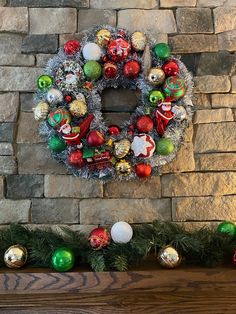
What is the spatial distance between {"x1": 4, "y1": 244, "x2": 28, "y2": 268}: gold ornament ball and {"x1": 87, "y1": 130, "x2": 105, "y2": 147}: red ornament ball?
42 cm

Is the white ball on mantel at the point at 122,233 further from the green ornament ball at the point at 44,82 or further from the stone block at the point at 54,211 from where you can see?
the green ornament ball at the point at 44,82

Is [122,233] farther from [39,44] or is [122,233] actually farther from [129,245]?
[39,44]

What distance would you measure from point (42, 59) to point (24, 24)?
0.49ft

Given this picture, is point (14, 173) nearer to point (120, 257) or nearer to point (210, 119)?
point (120, 257)

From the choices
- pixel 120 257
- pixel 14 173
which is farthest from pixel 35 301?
pixel 14 173

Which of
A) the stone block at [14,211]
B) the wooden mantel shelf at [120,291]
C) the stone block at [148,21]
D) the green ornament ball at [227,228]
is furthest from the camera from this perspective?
the stone block at [148,21]

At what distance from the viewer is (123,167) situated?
153cm

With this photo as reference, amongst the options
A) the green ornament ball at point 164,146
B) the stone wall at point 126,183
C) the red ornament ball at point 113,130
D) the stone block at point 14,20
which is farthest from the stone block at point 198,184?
the stone block at point 14,20

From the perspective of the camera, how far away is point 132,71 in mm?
1554

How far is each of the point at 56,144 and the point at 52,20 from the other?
1.60 feet

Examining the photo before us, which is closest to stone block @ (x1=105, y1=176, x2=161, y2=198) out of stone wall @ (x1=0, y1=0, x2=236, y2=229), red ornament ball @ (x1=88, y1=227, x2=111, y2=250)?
stone wall @ (x1=0, y1=0, x2=236, y2=229)

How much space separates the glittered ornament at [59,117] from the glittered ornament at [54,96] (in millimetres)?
39

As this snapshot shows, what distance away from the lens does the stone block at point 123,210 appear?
1.57 meters

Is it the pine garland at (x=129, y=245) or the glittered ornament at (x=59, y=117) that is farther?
the glittered ornament at (x=59, y=117)
